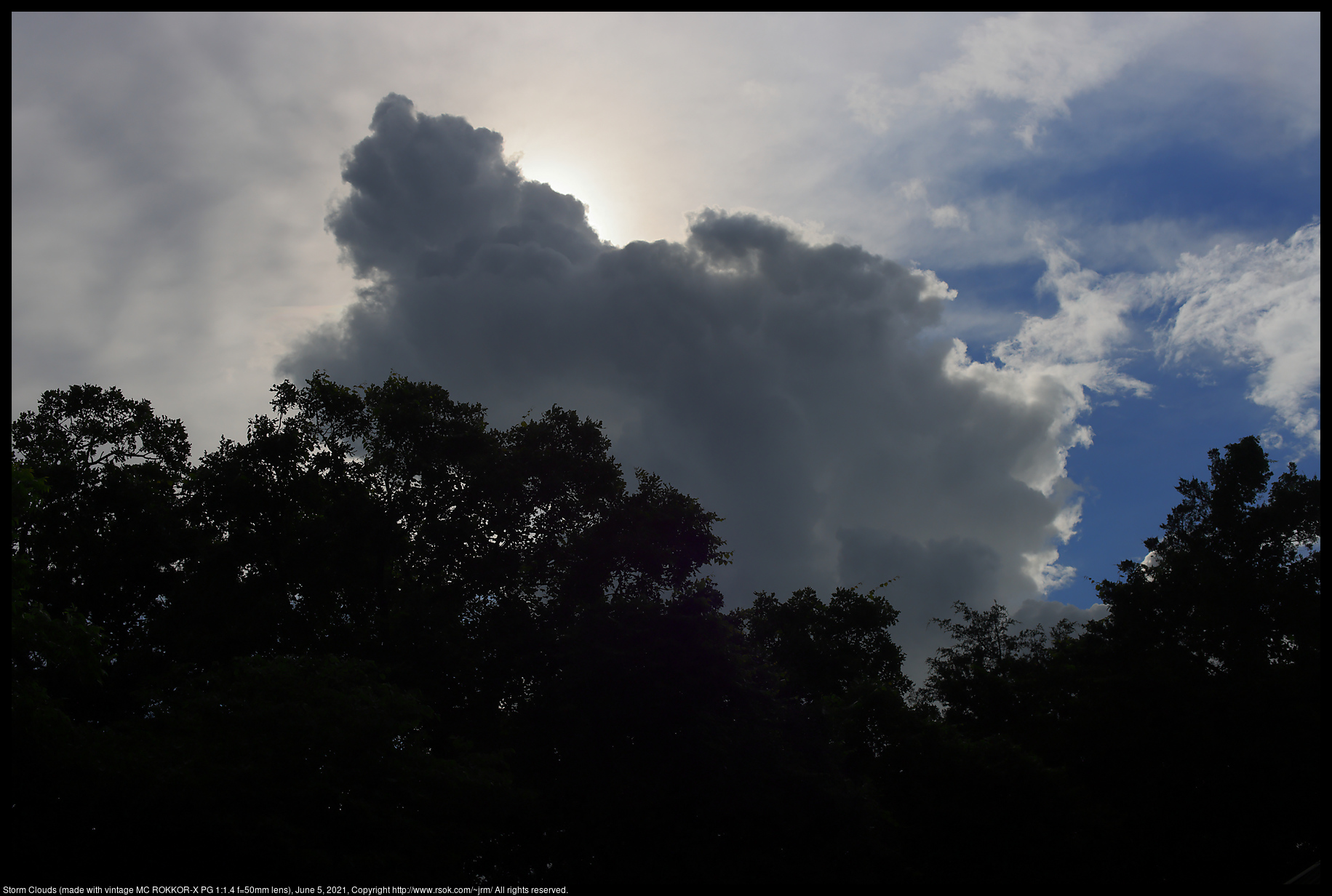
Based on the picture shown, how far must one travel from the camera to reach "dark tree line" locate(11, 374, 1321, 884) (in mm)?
15227

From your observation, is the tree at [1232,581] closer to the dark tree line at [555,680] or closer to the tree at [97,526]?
the dark tree line at [555,680]

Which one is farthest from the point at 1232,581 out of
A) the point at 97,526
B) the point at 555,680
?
the point at 97,526

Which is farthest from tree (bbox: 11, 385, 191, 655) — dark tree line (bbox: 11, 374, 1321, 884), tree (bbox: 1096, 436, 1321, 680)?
tree (bbox: 1096, 436, 1321, 680)

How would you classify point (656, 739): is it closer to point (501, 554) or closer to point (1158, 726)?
point (501, 554)

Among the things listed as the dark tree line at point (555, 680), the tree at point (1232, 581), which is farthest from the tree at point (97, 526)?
the tree at point (1232, 581)

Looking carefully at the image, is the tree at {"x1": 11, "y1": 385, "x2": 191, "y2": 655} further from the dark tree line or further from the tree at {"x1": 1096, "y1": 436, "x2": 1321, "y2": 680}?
the tree at {"x1": 1096, "y1": 436, "x2": 1321, "y2": 680}

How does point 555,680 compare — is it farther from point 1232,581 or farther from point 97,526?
point 1232,581

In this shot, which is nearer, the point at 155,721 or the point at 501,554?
the point at 155,721

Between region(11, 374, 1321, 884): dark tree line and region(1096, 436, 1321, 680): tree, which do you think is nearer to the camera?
region(11, 374, 1321, 884): dark tree line

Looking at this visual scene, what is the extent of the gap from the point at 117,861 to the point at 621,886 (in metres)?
10.7

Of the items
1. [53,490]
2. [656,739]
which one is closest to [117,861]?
[656,739]

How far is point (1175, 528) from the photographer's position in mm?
34125

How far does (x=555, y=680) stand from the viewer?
2219 cm

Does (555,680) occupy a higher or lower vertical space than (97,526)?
lower
